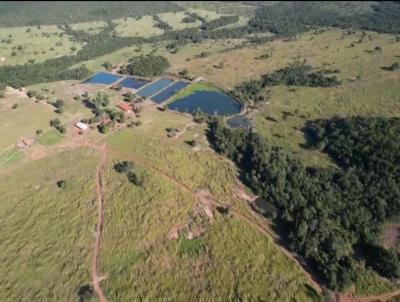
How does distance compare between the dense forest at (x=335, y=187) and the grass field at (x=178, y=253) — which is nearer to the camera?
the grass field at (x=178, y=253)

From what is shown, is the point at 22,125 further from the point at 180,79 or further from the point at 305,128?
the point at 305,128

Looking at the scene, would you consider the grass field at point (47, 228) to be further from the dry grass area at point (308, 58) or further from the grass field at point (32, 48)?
the grass field at point (32, 48)

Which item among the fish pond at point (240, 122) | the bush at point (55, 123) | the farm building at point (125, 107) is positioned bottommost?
the fish pond at point (240, 122)

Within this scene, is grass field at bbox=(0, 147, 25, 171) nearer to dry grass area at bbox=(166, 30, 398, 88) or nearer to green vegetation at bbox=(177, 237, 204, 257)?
green vegetation at bbox=(177, 237, 204, 257)

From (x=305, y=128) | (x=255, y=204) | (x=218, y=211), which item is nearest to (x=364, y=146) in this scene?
(x=305, y=128)

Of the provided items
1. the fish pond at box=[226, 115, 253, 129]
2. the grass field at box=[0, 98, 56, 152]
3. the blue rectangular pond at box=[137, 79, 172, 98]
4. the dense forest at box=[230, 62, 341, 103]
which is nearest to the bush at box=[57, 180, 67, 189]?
the grass field at box=[0, 98, 56, 152]

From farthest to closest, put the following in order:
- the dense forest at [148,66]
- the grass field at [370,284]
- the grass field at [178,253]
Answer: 1. the dense forest at [148,66]
2. the grass field at [178,253]
3. the grass field at [370,284]

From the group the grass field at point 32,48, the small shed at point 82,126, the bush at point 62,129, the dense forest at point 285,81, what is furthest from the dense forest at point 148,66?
the bush at point 62,129
